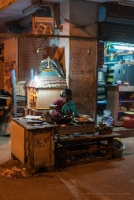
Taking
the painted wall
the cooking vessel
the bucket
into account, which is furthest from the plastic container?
the cooking vessel

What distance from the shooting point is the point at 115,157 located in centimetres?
725

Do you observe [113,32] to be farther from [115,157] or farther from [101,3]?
[115,157]

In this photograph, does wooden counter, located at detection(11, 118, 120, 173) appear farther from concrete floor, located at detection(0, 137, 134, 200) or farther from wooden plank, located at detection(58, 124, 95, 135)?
concrete floor, located at detection(0, 137, 134, 200)

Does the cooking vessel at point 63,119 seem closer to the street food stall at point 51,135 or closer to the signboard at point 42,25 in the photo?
the street food stall at point 51,135

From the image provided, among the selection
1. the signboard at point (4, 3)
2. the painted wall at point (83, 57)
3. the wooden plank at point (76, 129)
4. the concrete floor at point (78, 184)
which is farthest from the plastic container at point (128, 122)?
the signboard at point (4, 3)

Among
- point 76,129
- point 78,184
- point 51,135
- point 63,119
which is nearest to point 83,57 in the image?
point 63,119

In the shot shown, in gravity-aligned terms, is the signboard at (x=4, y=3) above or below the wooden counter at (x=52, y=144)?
above

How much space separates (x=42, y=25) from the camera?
7.87m

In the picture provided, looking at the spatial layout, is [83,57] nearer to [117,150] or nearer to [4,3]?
[4,3]

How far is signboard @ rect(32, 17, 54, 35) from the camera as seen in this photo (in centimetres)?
786

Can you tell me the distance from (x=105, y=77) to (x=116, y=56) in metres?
1.60

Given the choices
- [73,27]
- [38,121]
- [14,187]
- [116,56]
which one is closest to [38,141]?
[38,121]

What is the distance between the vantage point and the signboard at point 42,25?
7.86 m

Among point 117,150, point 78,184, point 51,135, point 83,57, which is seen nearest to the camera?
point 78,184
